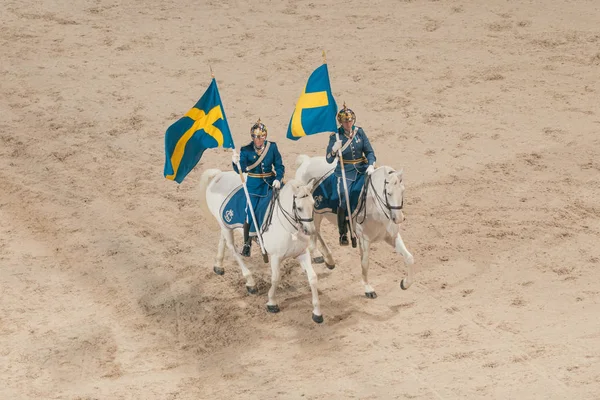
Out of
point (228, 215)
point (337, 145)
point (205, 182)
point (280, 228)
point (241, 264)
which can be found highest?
point (337, 145)

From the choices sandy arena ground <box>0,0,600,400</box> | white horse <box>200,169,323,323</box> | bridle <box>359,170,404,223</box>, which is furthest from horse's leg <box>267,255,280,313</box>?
bridle <box>359,170,404,223</box>

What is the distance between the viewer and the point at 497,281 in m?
17.3

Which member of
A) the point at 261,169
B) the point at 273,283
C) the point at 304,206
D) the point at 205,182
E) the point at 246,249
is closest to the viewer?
the point at 304,206

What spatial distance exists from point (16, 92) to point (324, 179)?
1043 centimetres

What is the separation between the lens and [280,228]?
637 inches

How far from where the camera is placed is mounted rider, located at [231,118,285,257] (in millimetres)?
16359

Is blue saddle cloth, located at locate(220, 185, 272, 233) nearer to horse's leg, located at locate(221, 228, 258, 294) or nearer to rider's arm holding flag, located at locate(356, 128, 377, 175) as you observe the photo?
horse's leg, located at locate(221, 228, 258, 294)

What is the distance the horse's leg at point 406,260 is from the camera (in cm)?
1650

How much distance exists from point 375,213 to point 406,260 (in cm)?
89

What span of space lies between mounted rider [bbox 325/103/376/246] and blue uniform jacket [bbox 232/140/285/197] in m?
0.81

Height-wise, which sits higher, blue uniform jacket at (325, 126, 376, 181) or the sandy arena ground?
blue uniform jacket at (325, 126, 376, 181)

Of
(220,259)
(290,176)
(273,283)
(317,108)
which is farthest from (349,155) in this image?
(290,176)

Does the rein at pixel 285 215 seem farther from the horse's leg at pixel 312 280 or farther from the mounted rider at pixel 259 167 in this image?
the horse's leg at pixel 312 280

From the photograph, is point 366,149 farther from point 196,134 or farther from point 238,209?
point 196,134
